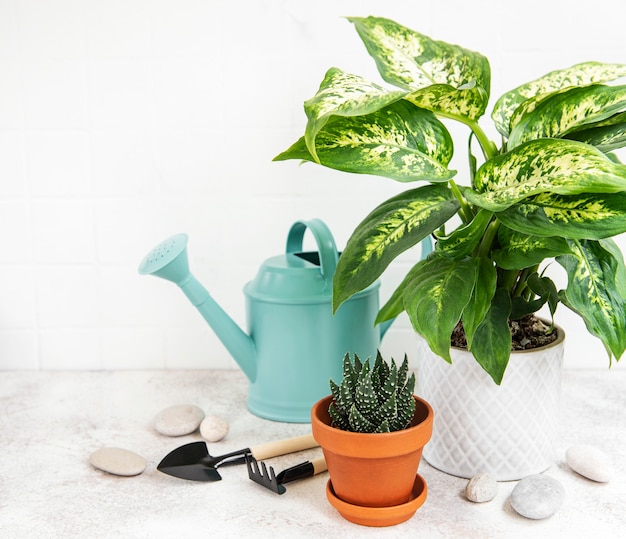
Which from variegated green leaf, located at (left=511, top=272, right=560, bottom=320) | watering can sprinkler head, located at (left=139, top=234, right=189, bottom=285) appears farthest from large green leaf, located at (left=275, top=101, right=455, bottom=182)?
watering can sprinkler head, located at (left=139, top=234, right=189, bottom=285)

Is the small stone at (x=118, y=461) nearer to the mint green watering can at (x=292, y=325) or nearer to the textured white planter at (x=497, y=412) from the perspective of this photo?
the mint green watering can at (x=292, y=325)

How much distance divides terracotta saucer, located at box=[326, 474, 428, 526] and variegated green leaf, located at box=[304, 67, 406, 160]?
0.43 m

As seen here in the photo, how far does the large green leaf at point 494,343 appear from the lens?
0.92 meters

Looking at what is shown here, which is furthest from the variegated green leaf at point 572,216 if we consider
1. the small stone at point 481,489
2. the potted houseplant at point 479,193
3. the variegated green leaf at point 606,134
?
the small stone at point 481,489

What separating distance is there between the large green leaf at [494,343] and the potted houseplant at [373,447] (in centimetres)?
9

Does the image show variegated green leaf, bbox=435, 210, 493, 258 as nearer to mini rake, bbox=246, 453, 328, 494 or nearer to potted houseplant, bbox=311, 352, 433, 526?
potted houseplant, bbox=311, 352, 433, 526

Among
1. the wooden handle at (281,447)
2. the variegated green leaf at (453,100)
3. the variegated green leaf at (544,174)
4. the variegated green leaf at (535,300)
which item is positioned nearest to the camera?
the variegated green leaf at (544,174)

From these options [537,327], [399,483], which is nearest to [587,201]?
[537,327]

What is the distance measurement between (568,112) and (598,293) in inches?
8.6

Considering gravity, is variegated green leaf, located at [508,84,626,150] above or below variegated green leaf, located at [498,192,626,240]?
above

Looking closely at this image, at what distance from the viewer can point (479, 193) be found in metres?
0.87

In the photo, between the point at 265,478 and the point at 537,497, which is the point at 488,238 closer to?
the point at 537,497

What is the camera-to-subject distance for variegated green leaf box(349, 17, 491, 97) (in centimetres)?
93

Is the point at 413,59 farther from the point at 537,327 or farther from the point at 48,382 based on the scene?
the point at 48,382
